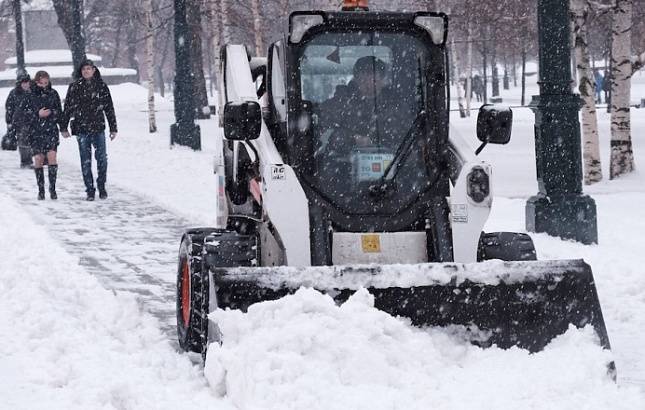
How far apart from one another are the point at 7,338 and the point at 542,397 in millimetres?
3192

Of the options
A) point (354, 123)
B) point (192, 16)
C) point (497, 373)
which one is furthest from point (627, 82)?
point (192, 16)

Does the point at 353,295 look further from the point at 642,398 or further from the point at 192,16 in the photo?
the point at 192,16

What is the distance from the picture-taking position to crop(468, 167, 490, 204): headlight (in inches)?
261

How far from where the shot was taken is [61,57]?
2274 inches

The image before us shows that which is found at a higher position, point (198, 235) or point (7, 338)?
point (198, 235)

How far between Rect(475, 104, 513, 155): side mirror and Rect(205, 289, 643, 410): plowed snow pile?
1.58 meters

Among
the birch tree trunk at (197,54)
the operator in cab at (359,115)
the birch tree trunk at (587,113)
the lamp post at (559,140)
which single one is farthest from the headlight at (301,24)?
the birch tree trunk at (197,54)

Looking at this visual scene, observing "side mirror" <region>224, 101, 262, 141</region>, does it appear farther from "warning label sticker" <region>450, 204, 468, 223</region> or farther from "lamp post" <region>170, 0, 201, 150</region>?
"lamp post" <region>170, 0, 201, 150</region>

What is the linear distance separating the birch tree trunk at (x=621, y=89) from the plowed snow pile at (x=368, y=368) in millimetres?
12672

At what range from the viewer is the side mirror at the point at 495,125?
22.4 ft

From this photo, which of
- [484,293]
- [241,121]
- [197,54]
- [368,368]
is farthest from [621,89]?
[197,54]

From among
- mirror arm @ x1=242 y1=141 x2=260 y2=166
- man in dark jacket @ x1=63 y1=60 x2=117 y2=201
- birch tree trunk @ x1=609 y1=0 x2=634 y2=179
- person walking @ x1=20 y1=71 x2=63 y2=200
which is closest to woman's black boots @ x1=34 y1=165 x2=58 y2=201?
person walking @ x1=20 y1=71 x2=63 y2=200

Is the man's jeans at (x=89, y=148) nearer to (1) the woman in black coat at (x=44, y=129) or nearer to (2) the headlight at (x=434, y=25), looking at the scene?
(1) the woman in black coat at (x=44, y=129)

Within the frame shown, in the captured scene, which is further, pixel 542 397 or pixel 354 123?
pixel 354 123
